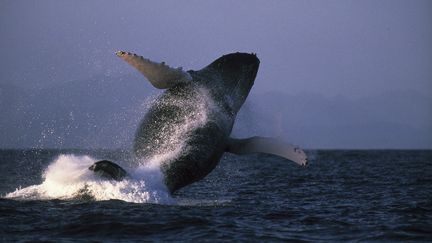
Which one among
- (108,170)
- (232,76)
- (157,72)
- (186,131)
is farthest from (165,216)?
(232,76)

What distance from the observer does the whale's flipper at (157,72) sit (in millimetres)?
11859

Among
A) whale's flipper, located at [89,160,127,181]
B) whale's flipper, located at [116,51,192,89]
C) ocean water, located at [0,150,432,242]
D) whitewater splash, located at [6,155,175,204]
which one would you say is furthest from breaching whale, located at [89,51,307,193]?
whale's flipper, located at [89,160,127,181]

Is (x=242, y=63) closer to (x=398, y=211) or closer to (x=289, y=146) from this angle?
(x=289, y=146)

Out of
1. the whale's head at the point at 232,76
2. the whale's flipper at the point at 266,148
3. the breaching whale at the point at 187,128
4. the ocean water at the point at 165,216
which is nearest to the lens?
the ocean water at the point at 165,216

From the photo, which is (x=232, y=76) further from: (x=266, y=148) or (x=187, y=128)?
(x=187, y=128)

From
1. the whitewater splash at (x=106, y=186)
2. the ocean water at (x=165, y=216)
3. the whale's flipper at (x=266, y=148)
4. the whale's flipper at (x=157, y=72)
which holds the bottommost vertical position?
the ocean water at (x=165, y=216)

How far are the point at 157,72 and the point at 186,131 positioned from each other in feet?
4.34

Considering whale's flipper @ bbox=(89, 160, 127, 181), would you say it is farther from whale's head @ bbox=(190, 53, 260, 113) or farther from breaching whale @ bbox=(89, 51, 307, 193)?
whale's head @ bbox=(190, 53, 260, 113)

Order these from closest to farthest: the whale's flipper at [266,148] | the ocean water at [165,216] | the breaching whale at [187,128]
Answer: the ocean water at [165,216] < the breaching whale at [187,128] < the whale's flipper at [266,148]

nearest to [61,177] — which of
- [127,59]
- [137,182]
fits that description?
[137,182]

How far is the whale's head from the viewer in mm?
13604

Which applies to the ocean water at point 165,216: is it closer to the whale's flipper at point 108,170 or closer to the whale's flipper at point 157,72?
the whale's flipper at point 108,170

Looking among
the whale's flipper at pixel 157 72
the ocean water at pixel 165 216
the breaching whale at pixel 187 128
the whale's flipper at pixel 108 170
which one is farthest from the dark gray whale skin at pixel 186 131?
the whale's flipper at pixel 108 170

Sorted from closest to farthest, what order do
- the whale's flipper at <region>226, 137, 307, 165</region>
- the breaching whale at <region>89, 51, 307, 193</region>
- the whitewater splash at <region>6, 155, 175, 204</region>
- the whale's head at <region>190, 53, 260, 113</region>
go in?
1. the whitewater splash at <region>6, 155, 175, 204</region>
2. the breaching whale at <region>89, 51, 307, 193</region>
3. the whale's flipper at <region>226, 137, 307, 165</region>
4. the whale's head at <region>190, 53, 260, 113</region>
